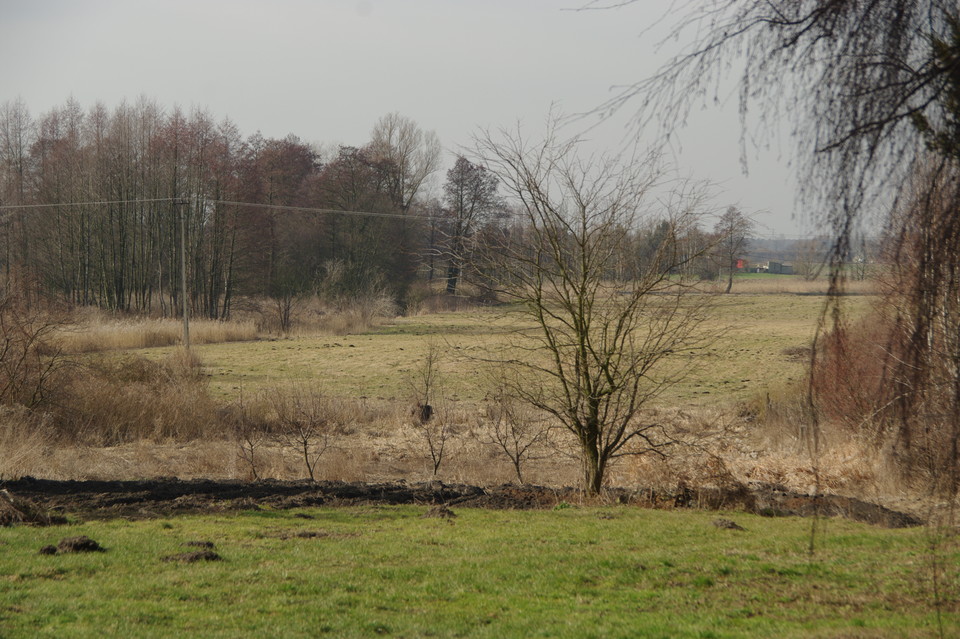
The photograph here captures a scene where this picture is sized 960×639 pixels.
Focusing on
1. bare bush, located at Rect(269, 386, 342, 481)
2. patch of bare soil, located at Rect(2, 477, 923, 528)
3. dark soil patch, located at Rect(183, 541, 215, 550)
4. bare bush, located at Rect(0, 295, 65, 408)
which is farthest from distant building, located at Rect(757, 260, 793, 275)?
bare bush, located at Rect(0, 295, 65, 408)

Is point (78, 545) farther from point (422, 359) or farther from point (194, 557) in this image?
point (422, 359)

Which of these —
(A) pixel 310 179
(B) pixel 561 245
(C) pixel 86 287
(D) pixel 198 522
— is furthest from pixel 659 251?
(A) pixel 310 179

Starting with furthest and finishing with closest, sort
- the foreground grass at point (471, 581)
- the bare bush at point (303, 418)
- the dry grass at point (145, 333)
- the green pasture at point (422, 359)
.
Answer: the dry grass at point (145, 333) < the green pasture at point (422, 359) < the bare bush at point (303, 418) < the foreground grass at point (471, 581)

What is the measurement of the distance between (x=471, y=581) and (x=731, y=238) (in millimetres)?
7461

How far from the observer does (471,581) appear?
760 cm

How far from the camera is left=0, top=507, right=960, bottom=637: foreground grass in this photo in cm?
605

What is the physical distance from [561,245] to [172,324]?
110 feet

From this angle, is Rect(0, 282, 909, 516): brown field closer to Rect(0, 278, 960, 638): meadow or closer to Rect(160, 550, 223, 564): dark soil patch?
Rect(0, 278, 960, 638): meadow

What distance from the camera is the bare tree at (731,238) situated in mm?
12359

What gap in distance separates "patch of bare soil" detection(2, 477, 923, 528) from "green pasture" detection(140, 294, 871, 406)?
226 cm

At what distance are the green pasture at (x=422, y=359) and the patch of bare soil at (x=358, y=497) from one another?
2.26m

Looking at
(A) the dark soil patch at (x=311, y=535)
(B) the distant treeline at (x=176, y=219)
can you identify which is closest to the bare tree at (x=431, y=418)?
(A) the dark soil patch at (x=311, y=535)

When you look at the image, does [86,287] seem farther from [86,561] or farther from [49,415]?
[86,561]

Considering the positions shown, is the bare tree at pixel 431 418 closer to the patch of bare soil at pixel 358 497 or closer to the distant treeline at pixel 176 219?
the patch of bare soil at pixel 358 497
